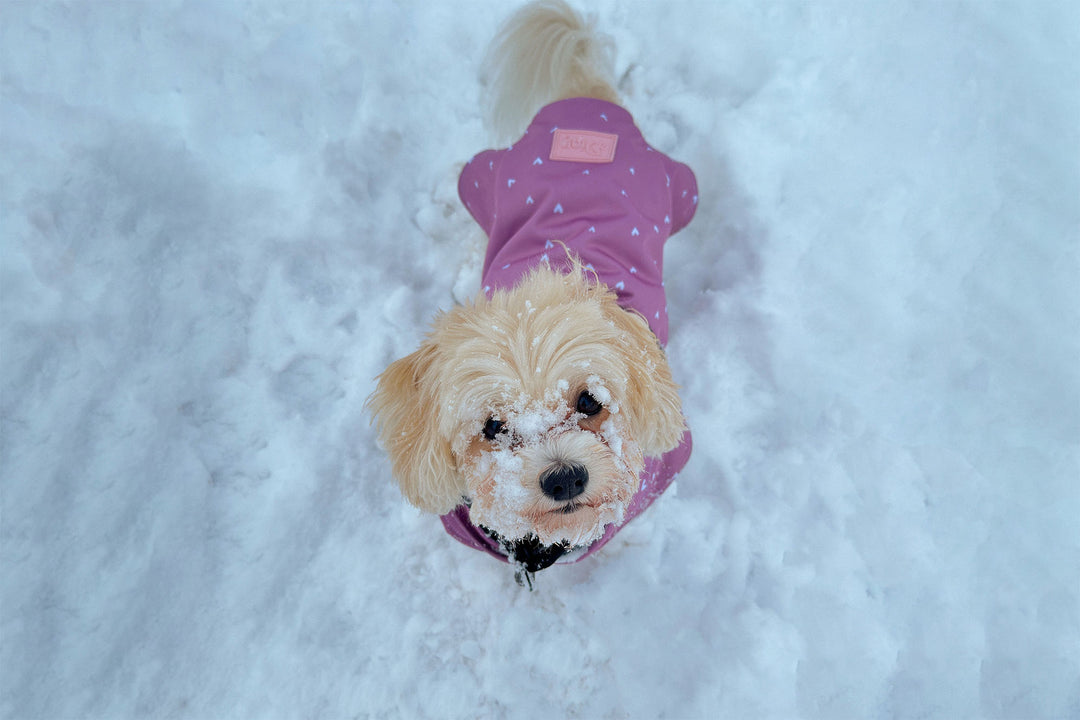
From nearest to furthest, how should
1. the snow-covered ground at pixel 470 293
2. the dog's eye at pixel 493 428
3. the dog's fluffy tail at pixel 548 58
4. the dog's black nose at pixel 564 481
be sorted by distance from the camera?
the dog's black nose at pixel 564 481 → the dog's eye at pixel 493 428 → the snow-covered ground at pixel 470 293 → the dog's fluffy tail at pixel 548 58

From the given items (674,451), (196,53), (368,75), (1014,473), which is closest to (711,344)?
(674,451)

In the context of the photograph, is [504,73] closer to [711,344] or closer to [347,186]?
[347,186]

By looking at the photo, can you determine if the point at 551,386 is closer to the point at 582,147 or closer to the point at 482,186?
the point at 582,147

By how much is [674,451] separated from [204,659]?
2083 millimetres

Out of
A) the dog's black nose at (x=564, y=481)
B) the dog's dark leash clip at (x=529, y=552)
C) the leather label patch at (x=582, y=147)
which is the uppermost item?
the leather label patch at (x=582, y=147)

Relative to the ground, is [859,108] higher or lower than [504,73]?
higher

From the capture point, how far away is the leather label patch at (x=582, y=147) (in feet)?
7.99

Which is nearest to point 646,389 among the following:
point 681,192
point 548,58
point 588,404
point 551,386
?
point 588,404

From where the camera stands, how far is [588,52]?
2.94m

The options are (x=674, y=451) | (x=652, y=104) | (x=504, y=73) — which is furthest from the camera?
(x=652, y=104)

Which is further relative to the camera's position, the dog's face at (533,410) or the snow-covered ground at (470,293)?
the snow-covered ground at (470,293)

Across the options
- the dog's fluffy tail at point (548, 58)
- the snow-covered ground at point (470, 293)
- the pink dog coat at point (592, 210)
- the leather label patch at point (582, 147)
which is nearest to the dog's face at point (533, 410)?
the pink dog coat at point (592, 210)

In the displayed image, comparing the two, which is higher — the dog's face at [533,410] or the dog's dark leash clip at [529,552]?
the dog's face at [533,410]

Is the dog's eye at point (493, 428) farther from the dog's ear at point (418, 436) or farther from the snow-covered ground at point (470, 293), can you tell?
the snow-covered ground at point (470, 293)
